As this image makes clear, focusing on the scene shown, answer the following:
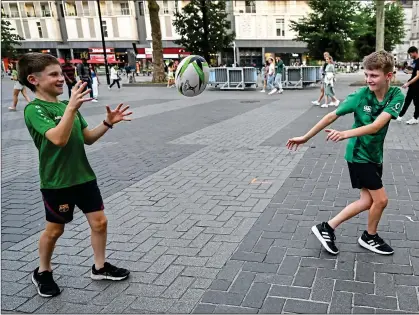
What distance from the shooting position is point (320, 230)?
11.6ft

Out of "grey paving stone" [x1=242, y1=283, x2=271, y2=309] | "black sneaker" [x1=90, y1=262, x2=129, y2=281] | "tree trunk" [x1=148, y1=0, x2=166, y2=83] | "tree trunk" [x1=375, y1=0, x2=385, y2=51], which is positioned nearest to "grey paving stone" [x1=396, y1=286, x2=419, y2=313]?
"grey paving stone" [x1=242, y1=283, x2=271, y2=309]

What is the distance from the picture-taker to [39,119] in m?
2.57

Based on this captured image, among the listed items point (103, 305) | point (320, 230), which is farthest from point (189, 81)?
point (103, 305)

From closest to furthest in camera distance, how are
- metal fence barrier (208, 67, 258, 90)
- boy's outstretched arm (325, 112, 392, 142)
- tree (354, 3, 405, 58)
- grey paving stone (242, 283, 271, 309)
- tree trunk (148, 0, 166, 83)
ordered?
grey paving stone (242, 283, 271, 309) → boy's outstretched arm (325, 112, 392, 142) → metal fence barrier (208, 67, 258, 90) → tree trunk (148, 0, 166, 83) → tree (354, 3, 405, 58)

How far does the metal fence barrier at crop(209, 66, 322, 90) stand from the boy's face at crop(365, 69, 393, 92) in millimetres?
17729

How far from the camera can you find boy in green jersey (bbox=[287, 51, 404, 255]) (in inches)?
116

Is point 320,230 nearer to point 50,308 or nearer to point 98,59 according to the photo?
point 50,308

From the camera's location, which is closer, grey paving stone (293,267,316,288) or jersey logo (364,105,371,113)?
grey paving stone (293,267,316,288)

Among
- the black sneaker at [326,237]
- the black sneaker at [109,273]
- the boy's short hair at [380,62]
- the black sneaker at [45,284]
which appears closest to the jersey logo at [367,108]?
the boy's short hair at [380,62]

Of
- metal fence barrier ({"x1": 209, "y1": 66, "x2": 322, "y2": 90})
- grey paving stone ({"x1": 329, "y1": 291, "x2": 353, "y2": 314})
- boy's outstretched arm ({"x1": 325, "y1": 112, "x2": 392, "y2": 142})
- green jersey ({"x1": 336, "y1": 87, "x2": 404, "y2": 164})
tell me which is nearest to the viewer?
grey paving stone ({"x1": 329, "y1": 291, "x2": 353, "y2": 314})

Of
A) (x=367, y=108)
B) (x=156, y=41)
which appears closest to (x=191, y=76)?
(x=367, y=108)

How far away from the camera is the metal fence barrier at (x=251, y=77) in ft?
66.4

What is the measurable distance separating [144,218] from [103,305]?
64.2 inches

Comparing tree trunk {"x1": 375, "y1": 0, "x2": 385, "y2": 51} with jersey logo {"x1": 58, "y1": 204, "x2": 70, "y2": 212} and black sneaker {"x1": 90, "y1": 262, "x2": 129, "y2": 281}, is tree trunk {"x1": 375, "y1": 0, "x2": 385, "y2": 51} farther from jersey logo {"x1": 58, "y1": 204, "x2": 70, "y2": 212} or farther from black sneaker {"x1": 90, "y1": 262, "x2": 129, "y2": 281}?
jersey logo {"x1": 58, "y1": 204, "x2": 70, "y2": 212}
